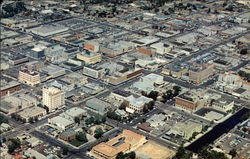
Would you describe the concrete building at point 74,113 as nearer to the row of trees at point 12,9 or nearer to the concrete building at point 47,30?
the concrete building at point 47,30

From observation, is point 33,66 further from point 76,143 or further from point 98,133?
point 76,143

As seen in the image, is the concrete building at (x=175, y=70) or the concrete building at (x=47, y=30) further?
the concrete building at (x=47, y=30)

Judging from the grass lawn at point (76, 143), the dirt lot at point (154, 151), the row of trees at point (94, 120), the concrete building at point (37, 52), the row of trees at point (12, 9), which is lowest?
the grass lawn at point (76, 143)

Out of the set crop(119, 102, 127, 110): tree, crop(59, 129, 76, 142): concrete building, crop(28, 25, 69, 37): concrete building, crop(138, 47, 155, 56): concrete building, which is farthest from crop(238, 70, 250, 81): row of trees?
crop(28, 25, 69, 37): concrete building

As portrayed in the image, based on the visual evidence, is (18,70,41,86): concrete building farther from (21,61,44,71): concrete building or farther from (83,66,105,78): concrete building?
(83,66,105,78): concrete building

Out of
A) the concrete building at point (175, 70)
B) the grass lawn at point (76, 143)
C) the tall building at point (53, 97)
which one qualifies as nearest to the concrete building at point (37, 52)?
the tall building at point (53, 97)

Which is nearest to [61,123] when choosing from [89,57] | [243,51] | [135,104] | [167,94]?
[135,104]
